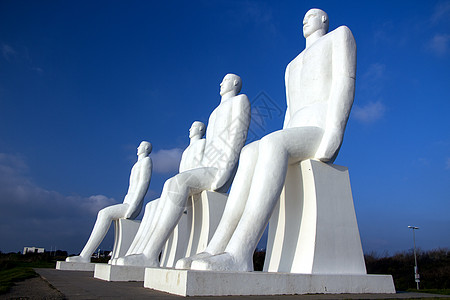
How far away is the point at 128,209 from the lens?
11.8m

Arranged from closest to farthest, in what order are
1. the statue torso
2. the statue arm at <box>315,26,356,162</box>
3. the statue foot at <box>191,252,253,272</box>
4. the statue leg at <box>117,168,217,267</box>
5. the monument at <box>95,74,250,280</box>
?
the statue foot at <box>191,252,253,272</box>
the statue arm at <box>315,26,356,162</box>
the statue torso
the statue leg at <box>117,168,217,267</box>
the monument at <box>95,74,250,280</box>

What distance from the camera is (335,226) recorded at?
516cm

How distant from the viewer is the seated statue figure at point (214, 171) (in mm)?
7293

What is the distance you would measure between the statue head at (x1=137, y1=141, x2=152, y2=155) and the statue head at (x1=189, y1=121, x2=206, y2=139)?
244cm

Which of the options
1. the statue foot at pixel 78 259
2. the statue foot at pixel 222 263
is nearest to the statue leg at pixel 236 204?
the statue foot at pixel 222 263

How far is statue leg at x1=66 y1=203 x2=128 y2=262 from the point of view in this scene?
1174 centimetres

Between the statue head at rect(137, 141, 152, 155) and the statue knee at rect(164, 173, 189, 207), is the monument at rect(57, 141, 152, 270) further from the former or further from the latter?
the statue knee at rect(164, 173, 189, 207)

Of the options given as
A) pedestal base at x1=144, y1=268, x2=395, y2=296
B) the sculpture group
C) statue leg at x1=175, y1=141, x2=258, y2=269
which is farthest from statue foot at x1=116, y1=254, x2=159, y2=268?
statue leg at x1=175, y1=141, x2=258, y2=269

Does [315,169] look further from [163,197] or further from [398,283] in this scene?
[398,283]

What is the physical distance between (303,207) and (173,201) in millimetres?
2840

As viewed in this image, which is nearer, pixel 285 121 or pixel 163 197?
pixel 285 121

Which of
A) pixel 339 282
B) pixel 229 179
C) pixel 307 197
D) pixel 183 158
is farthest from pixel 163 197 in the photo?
pixel 339 282

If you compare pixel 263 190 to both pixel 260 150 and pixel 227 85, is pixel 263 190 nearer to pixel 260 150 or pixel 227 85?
pixel 260 150

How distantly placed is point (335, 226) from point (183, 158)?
5598 mm
